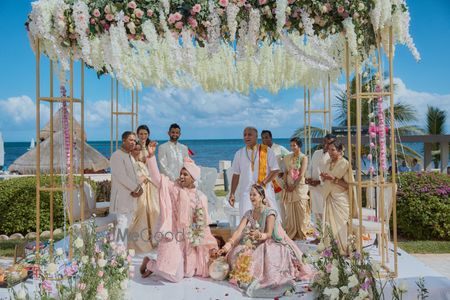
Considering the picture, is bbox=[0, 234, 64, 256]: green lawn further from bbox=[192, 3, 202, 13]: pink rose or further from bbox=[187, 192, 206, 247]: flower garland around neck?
bbox=[192, 3, 202, 13]: pink rose

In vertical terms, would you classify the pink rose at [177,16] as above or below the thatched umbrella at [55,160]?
above

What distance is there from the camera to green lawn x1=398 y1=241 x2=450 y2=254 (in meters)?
7.89

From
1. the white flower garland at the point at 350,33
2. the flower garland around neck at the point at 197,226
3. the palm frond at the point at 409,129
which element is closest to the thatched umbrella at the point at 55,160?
the flower garland around neck at the point at 197,226

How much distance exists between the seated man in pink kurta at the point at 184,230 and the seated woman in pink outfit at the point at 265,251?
1.09 ft

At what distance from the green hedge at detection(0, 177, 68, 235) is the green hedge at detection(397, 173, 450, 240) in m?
6.26

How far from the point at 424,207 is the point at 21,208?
7235mm

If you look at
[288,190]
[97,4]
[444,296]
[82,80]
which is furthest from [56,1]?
[444,296]

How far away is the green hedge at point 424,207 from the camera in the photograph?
27.9 ft

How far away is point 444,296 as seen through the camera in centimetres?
461

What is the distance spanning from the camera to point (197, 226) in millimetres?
5270

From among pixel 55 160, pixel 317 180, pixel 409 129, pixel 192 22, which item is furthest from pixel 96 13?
pixel 409 129

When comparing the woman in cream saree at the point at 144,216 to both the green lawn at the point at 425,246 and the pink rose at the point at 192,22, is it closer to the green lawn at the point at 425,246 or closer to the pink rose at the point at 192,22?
the pink rose at the point at 192,22

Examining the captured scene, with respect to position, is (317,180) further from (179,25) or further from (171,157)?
(179,25)

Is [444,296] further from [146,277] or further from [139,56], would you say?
[139,56]
